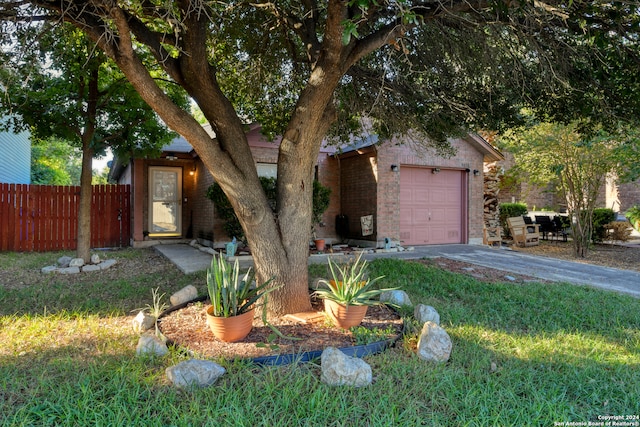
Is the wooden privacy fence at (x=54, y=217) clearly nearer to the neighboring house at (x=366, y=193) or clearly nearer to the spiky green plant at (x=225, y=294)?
the neighboring house at (x=366, y=193)

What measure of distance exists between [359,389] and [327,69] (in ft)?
9.42

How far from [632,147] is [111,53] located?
9808mm

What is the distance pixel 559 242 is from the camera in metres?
13.9

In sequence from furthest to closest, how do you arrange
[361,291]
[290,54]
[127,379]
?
[290,54] → [361,291] → [127,379]

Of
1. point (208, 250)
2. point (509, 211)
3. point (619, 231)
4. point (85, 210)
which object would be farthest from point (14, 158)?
point (619, 231)

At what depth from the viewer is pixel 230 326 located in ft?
10.6

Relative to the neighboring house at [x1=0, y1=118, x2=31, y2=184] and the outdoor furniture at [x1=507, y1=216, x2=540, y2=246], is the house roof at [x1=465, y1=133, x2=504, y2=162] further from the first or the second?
the neighboring house at [x1=0, y1=118, x2=31, y2=184]

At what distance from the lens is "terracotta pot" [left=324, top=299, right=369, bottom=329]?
11.7 ft

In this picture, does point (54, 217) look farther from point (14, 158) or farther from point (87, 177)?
point (14, 158)

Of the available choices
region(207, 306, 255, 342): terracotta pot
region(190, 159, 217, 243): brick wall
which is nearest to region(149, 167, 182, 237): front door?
region(190, 159, 217, 243): brick wall

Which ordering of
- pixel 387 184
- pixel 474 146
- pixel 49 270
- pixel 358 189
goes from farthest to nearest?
pixel 474 146 → pixel 358 189 → pixel 387 184 → pixel 49 270

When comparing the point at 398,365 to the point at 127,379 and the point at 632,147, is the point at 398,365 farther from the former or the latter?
the point at 632,147

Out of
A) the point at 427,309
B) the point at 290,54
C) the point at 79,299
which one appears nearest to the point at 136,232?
the point at 79,299

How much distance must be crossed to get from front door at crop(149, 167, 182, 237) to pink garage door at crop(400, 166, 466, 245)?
6.81 m
